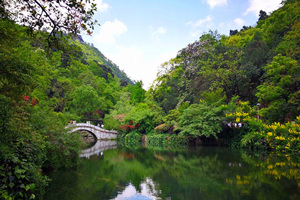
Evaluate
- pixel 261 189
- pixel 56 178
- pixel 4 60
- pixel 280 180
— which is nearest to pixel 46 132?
pixel 56 178

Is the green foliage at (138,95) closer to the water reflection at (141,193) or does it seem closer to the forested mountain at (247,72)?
the forested mountain at (247,72)

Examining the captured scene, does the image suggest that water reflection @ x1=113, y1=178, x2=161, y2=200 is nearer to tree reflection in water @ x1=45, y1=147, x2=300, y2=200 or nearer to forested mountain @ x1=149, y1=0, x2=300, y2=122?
tree reflection in water @ x1=45, y1=147, x2=300, y2=200

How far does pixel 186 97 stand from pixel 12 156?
2315 centimetres

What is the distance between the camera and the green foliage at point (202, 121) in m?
19.4

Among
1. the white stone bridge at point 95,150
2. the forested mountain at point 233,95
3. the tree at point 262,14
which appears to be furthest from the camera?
the tree at point 262,14

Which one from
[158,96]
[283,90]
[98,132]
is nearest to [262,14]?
[158,96]

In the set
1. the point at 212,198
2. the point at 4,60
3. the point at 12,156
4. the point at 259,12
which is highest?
the point at 259,12

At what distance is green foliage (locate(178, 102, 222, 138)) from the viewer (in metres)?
19.4

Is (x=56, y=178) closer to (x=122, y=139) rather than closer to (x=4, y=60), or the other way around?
(x=4, y=60)

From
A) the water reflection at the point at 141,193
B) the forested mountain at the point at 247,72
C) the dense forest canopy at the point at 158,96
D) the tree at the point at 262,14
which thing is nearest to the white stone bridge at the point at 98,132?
the dense forest canopy at the point at 158,96

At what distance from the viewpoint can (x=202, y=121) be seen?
2011cm

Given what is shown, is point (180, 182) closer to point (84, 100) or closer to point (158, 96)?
point (158, 96)

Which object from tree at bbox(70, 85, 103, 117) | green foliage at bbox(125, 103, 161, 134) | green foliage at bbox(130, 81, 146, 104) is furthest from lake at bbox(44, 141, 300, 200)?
green foliage at bbox(130, 81, 146, 104)

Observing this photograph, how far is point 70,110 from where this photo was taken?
31656 mm
